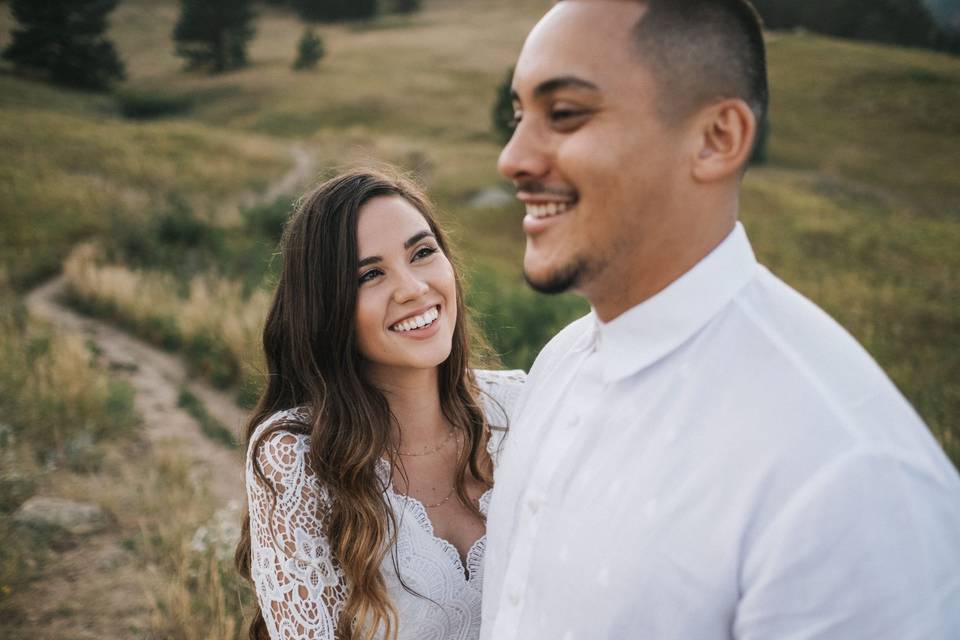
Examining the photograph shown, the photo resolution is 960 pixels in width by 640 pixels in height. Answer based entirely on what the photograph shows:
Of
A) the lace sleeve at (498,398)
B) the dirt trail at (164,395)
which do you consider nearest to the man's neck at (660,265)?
the lace sleeve at (498,398)

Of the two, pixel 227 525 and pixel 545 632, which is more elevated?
pixel 545 632

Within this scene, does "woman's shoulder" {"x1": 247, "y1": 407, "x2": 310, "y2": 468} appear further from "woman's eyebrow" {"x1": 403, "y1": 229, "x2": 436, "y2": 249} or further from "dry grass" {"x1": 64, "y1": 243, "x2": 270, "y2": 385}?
"dry grass" {"x1": 64, "y1": 243, "x2": 270, "y2": 385}

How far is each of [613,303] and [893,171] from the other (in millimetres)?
37228

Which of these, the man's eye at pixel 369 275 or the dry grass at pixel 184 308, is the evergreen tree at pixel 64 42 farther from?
the man's eye at pixel 369 275

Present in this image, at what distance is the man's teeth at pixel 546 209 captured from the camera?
1392 millimetres

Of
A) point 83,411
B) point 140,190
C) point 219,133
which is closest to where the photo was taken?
point 83,411

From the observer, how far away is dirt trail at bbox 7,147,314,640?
3842 mm

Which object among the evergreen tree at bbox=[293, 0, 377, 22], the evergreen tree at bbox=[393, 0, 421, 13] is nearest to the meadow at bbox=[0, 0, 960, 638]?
the evergreen tree at bbox=[293, 0, 377, 22]

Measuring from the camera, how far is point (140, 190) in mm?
18156

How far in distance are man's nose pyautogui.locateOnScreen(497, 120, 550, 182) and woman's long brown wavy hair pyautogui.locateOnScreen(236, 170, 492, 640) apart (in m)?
1.42

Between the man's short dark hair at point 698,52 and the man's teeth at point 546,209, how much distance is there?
25cm

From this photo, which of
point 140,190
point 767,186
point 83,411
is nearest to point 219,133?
point 140,190

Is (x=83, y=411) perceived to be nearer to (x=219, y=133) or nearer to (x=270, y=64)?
(x=219, y=133)

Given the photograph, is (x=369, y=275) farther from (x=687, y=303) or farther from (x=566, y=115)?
(x=687, y=303)
